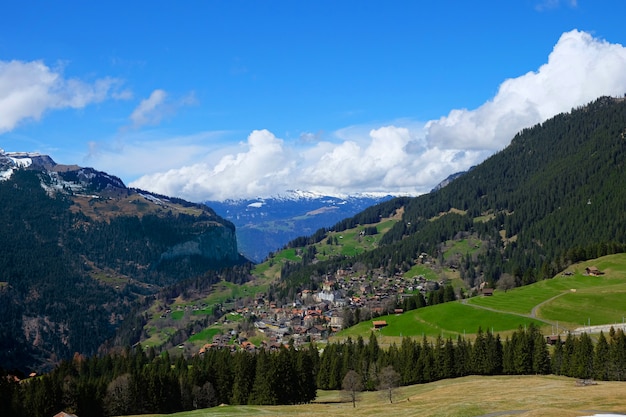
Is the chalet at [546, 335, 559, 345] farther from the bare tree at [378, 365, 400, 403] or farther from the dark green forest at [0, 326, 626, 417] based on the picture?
the bare tree at [378, 365, 400, 403]

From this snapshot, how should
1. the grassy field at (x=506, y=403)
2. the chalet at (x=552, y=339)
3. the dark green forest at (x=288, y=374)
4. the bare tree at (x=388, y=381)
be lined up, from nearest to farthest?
the grassy field at (x=506, y=403) → the bare tree at (x=388, y=381) → the dark green forest at (x=288, y=374) → the chalet at (x=552, y=339)

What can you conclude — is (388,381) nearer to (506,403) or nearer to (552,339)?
(506,403)

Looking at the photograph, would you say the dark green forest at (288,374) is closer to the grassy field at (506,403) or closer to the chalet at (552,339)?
the chalet at (552,339)

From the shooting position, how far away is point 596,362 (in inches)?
4823

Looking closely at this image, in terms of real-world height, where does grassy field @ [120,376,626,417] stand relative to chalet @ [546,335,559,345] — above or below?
above

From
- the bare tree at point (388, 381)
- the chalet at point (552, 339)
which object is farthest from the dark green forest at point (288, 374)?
the chalet at point (552, 339)

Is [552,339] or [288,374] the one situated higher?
[288,374]

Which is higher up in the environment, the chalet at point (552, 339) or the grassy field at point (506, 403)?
the grassy field at point (506, 403)

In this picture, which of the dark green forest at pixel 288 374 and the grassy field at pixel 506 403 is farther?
the dark green forest at pixel 288 374

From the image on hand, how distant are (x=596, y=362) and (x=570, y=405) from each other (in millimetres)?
60087

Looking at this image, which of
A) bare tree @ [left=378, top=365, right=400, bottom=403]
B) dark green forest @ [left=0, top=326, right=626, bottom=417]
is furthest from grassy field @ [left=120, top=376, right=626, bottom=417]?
dark green forest @ [left=0, top=326, right=626, bottom=417]

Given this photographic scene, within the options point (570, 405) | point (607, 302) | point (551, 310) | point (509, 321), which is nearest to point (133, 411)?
point (570, 405)

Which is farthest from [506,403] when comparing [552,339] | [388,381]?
[552,339]

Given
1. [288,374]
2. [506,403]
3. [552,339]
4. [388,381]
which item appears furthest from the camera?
[552,339]
